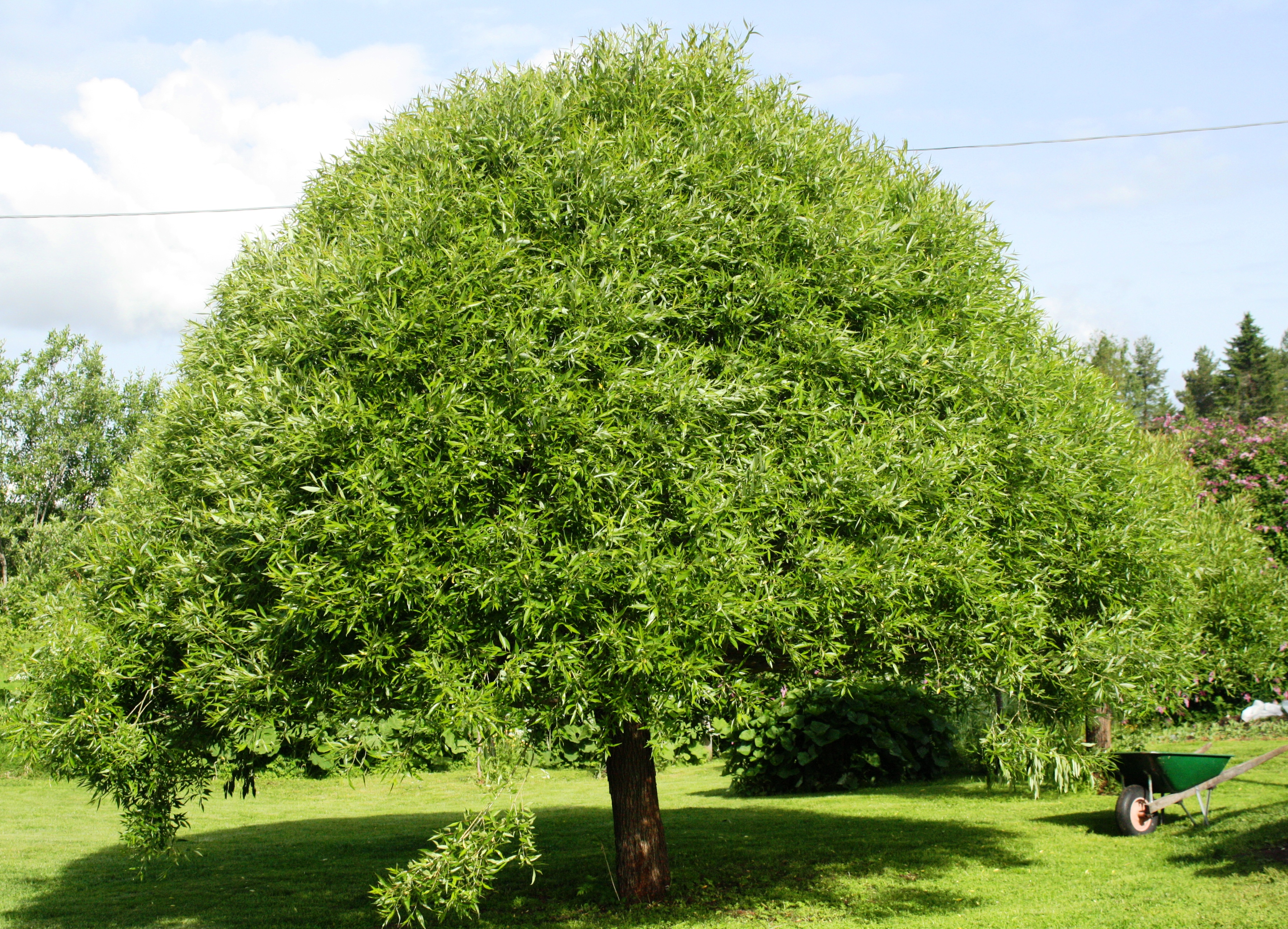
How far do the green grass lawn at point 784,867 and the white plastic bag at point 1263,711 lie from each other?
11.2ft

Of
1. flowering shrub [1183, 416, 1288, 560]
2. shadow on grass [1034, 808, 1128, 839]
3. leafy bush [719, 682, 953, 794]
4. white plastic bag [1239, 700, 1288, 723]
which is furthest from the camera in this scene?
white plastic bag [1239, 700, 1288, 723]

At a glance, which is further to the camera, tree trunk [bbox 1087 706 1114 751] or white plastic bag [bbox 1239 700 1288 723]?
white plastic bag [bbox 1239 700 1288 723]

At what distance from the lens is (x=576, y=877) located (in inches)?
505

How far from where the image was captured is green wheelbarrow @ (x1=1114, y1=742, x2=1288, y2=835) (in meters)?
12.9

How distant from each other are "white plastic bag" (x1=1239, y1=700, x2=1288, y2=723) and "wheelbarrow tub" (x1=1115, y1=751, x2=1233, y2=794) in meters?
12.3

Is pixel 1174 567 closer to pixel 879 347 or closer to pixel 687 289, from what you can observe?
pixel 879 347

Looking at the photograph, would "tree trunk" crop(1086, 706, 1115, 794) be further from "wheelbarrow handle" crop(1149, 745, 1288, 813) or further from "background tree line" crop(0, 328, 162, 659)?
"background tree line" crop(0, 328, 162, 659)

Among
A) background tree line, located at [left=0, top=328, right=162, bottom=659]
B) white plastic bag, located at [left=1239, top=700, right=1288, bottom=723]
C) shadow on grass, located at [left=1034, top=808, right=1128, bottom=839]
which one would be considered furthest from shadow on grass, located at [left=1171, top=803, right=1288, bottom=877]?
background tree line, located at [left=0, top=328, right=162, bottom=659]

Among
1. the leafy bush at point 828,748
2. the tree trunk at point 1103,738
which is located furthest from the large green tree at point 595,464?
the leafy bush at point 828,748

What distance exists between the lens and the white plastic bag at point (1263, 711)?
23094 millimetres

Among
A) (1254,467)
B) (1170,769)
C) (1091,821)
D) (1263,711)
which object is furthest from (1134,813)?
(1263,711)

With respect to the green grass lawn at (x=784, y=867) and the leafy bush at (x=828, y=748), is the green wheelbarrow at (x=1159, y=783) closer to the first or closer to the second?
the green grass lawn at (x=784, y=867)

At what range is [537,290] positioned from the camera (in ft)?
26.8

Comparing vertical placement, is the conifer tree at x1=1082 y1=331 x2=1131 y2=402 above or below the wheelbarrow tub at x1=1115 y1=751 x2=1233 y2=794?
above
